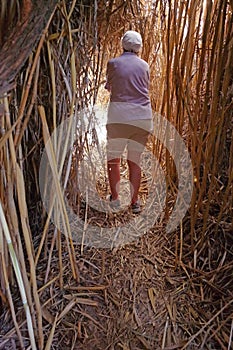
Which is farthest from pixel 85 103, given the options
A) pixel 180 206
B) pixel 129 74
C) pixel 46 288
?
pixel 46 288

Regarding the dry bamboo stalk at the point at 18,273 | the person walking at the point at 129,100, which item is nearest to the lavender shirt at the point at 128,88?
the person walking at the point at 129,100

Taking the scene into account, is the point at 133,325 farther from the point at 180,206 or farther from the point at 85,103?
the point at 85,103

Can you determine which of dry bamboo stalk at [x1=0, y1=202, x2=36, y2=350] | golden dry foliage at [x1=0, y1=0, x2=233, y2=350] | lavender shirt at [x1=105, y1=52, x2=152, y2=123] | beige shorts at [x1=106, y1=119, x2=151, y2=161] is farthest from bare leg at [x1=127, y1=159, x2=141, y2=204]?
dry bamboo stalk at [x1=0, y1=202, x2=36, y2=350]

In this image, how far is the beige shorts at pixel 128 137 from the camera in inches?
64.8

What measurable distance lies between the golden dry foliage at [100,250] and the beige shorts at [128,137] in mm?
252

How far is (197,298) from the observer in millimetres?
1137

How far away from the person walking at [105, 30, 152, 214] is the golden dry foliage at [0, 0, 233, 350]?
8.0 inches

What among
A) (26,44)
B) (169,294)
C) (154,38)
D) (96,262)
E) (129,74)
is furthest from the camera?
(154,38)

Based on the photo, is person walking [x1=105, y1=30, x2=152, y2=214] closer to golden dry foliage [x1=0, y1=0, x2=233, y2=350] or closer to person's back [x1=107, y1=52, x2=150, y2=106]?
person's back [x1=107, y1=52, x2=150, y2=106]

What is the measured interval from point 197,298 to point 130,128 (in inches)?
30.6

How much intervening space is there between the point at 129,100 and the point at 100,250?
2.07ft

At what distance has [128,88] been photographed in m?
1.59

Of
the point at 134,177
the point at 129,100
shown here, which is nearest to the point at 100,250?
the point at 134,177

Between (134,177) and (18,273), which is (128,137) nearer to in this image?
(134,177)
